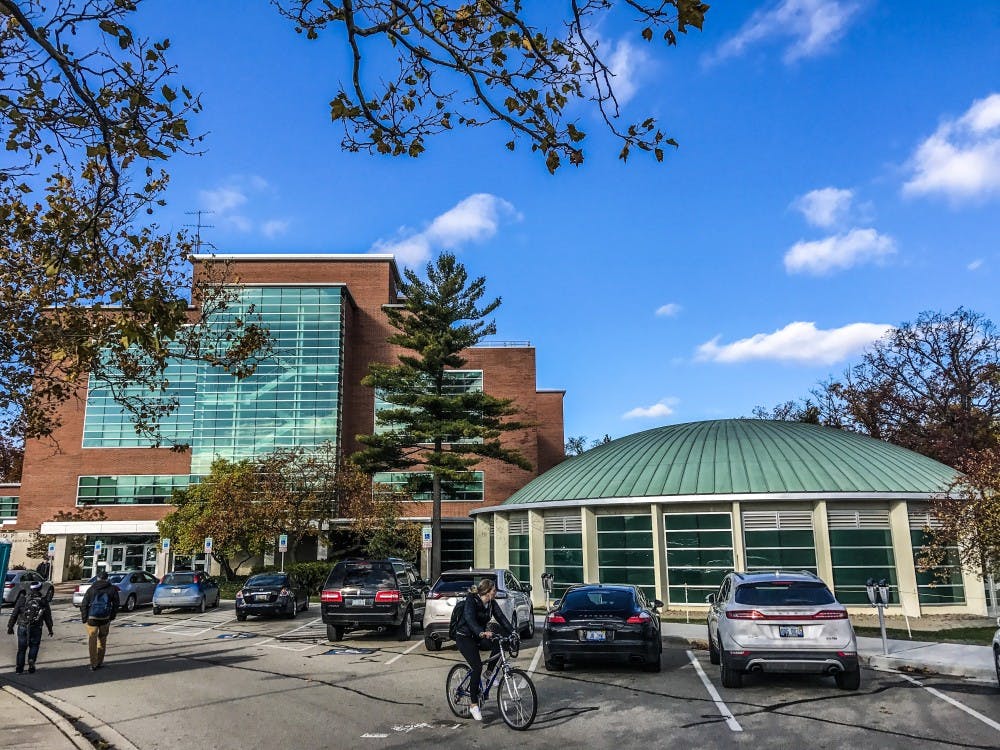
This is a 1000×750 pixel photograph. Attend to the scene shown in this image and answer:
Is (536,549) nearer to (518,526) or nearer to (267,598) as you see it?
(518,526)

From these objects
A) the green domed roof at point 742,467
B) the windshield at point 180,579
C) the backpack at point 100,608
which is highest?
the green domed roof at point 742,467

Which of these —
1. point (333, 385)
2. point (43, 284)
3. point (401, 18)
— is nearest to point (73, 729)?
point (43, 284)

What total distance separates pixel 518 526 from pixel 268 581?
36.9ft

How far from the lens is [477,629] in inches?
367

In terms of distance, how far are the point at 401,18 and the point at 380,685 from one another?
31.0 ft

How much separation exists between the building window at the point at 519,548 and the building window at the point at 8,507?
4938cm

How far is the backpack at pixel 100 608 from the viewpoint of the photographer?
13.9m

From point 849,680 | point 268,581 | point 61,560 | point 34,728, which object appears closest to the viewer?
point 34,728

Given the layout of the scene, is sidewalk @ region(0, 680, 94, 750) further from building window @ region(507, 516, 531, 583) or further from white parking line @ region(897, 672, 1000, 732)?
building window @ region(507, 516, 531, 583)

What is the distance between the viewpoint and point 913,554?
2566 cm

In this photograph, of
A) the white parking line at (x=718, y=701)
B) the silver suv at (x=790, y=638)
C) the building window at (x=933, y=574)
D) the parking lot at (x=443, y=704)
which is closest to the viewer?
the parking lot at (x=443, y=704)

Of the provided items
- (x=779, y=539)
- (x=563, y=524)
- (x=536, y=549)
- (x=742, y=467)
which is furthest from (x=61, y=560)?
(x=779, y=539)

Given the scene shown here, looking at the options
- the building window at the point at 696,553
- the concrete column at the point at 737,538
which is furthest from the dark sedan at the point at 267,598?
the concrete column at the point at 737,538

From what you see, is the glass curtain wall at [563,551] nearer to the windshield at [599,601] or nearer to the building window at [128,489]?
the windshield at [599,601]
